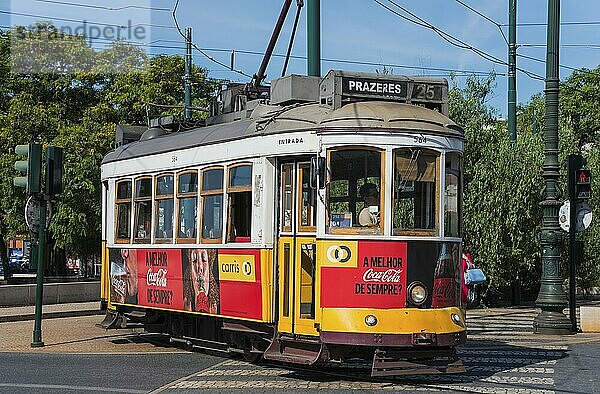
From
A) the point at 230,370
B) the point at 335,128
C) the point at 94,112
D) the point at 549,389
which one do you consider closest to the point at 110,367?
the point at 230,370

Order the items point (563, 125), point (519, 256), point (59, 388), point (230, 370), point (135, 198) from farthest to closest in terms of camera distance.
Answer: point (563, 125)
point (519, 256)
point (135, 198)
point (230, 370)
point (59, 388)

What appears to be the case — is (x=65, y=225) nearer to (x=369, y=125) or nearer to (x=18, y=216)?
(x=18, y=216)

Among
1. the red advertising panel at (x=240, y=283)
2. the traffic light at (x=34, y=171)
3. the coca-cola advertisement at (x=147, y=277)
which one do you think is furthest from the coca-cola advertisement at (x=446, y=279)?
the traffic light at (x=34, y=171)

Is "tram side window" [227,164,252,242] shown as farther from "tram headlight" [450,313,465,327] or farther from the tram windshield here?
"tram headlight" [450,313,465,327]

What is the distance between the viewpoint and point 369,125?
1302cm

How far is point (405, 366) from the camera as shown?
12562mm

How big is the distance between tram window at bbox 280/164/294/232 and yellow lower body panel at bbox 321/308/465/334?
146 centimetres

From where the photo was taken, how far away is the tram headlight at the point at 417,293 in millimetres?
12734

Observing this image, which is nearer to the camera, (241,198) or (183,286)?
(241,198)

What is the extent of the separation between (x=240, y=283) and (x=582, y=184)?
9.32 m

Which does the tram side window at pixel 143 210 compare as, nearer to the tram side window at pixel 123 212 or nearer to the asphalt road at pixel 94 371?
the tram side window at pixel 123 212

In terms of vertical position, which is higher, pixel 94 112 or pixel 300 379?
pixel 94 112

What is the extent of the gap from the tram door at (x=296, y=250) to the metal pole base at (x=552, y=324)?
853 cm

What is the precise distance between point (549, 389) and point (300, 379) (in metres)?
3.09
